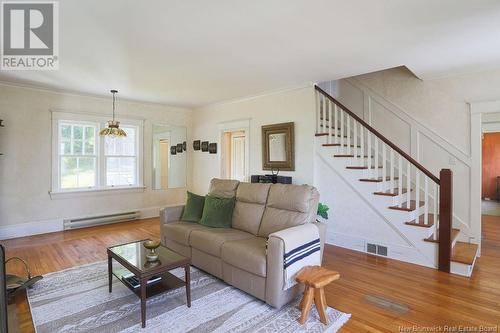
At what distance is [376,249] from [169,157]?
4826 millimetres

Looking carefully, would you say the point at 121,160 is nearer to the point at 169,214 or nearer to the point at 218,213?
the point at 169,214

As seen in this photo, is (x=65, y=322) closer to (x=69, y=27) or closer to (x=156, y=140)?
(x=69, y=27)

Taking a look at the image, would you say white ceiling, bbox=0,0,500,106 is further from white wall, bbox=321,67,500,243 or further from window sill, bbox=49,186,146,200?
window sill, bbox=49,186,146,200

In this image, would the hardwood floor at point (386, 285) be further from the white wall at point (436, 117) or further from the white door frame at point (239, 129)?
the white door frame at point (239, 129)

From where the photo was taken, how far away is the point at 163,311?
2.40m

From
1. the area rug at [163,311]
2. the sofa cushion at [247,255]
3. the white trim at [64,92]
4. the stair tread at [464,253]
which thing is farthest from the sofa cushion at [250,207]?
the white trim at [64,92]

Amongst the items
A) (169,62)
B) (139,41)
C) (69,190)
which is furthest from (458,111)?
(69,190)

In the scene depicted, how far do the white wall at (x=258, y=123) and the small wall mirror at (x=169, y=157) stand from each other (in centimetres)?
31

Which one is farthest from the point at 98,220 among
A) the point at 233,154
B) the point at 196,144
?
the point at 233,154

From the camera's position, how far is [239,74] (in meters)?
4.05

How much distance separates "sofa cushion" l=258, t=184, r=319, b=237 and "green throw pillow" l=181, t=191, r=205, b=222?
963 millimetres

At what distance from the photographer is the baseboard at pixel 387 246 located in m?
3.50

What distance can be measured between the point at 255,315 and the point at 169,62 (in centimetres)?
307

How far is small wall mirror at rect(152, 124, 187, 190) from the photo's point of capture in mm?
6383
